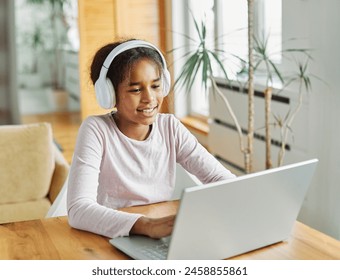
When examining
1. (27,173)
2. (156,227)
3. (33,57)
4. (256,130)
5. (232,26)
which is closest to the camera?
(156,227)

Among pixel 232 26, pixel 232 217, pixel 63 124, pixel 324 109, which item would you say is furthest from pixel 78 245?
pixel 63 124

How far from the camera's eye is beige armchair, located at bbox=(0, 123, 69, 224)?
285 cm

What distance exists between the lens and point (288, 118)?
3.29 m

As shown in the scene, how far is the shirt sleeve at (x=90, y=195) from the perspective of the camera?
1326 mm

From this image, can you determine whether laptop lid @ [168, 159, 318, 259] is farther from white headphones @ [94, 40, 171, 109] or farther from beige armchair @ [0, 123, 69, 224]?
beige armchair @ [0, 123, 69, 224]

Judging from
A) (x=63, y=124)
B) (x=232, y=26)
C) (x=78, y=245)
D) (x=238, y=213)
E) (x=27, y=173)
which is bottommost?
(x=63, y=124)

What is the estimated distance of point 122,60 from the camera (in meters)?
1.60

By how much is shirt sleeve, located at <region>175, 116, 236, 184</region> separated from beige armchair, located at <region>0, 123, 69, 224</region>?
1312 millimetres

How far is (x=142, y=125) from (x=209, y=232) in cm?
60

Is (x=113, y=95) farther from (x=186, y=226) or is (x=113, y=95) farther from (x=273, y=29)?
(x=273, y=29)

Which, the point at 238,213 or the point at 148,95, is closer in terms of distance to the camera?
the point at 238,213

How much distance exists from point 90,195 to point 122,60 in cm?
38

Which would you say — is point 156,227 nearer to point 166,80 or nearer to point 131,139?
point 131,139
